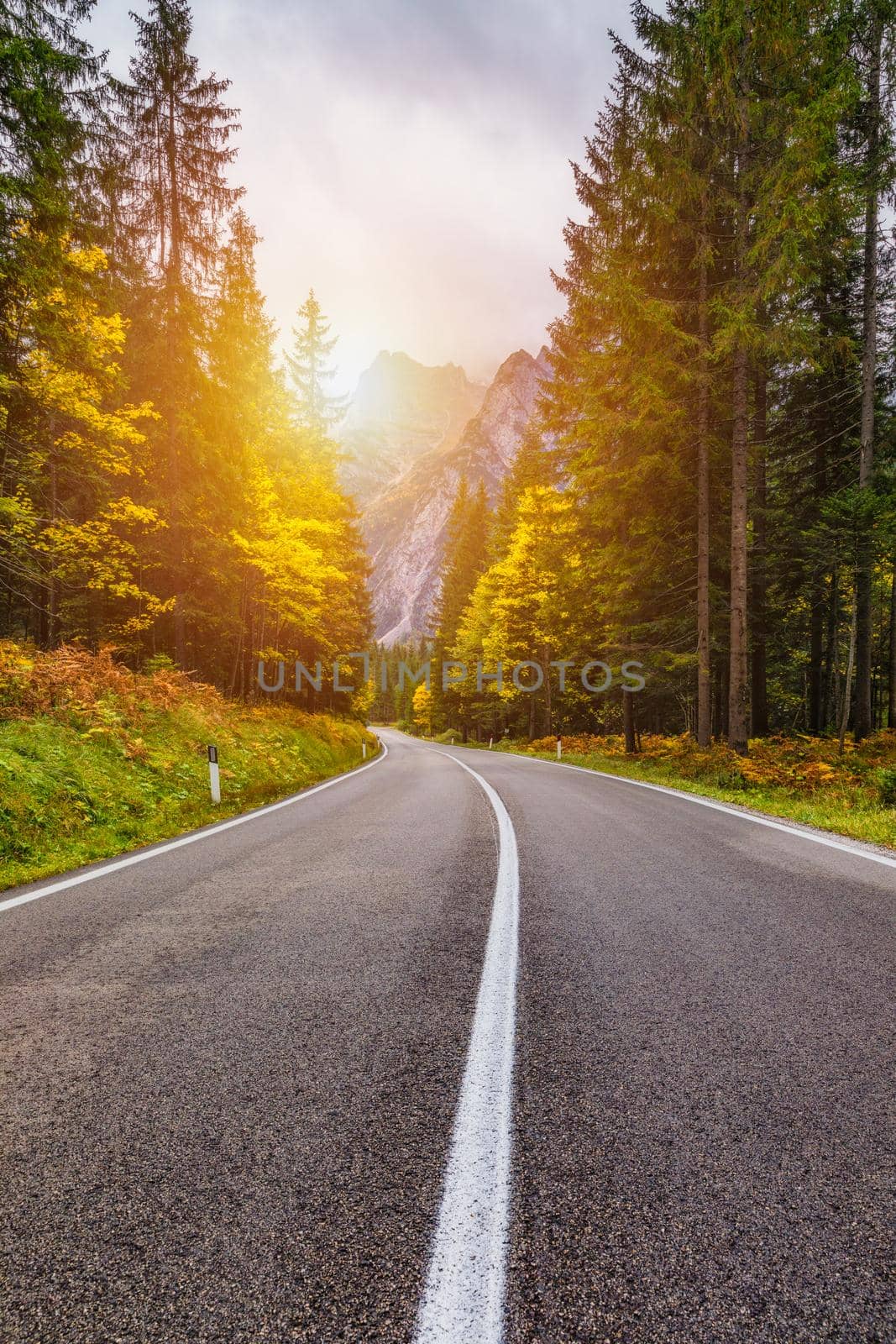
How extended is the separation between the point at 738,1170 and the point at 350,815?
6.64 metres

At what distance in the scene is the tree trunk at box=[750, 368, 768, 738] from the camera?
52.3ft

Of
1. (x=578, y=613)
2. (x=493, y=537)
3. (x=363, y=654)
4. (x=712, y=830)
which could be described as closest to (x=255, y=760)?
(x=712, y=830)

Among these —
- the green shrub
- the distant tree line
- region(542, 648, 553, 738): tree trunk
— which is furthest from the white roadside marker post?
region(542, 648, 553, 738): tree trunk

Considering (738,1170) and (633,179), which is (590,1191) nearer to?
(738,1170)

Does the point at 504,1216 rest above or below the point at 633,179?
below

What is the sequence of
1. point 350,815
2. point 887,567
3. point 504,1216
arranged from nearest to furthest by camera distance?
point 504,1216, point 350,815, point 887,567

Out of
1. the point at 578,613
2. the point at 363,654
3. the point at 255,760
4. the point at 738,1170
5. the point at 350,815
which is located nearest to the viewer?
the point at 738,1170

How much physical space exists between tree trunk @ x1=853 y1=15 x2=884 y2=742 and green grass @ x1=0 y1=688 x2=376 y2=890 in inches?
543

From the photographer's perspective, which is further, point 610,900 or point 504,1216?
point 610,900

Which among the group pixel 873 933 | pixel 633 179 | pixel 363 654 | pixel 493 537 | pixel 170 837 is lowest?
pixel 170 837

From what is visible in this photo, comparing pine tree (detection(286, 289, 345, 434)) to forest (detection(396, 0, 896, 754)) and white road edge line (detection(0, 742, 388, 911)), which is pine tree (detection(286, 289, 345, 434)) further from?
white road edge line (detection(0, 742, 388, 911))

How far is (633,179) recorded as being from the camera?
12711 mm

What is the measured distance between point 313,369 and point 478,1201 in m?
30.9

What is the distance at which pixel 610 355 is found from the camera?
14328mm
